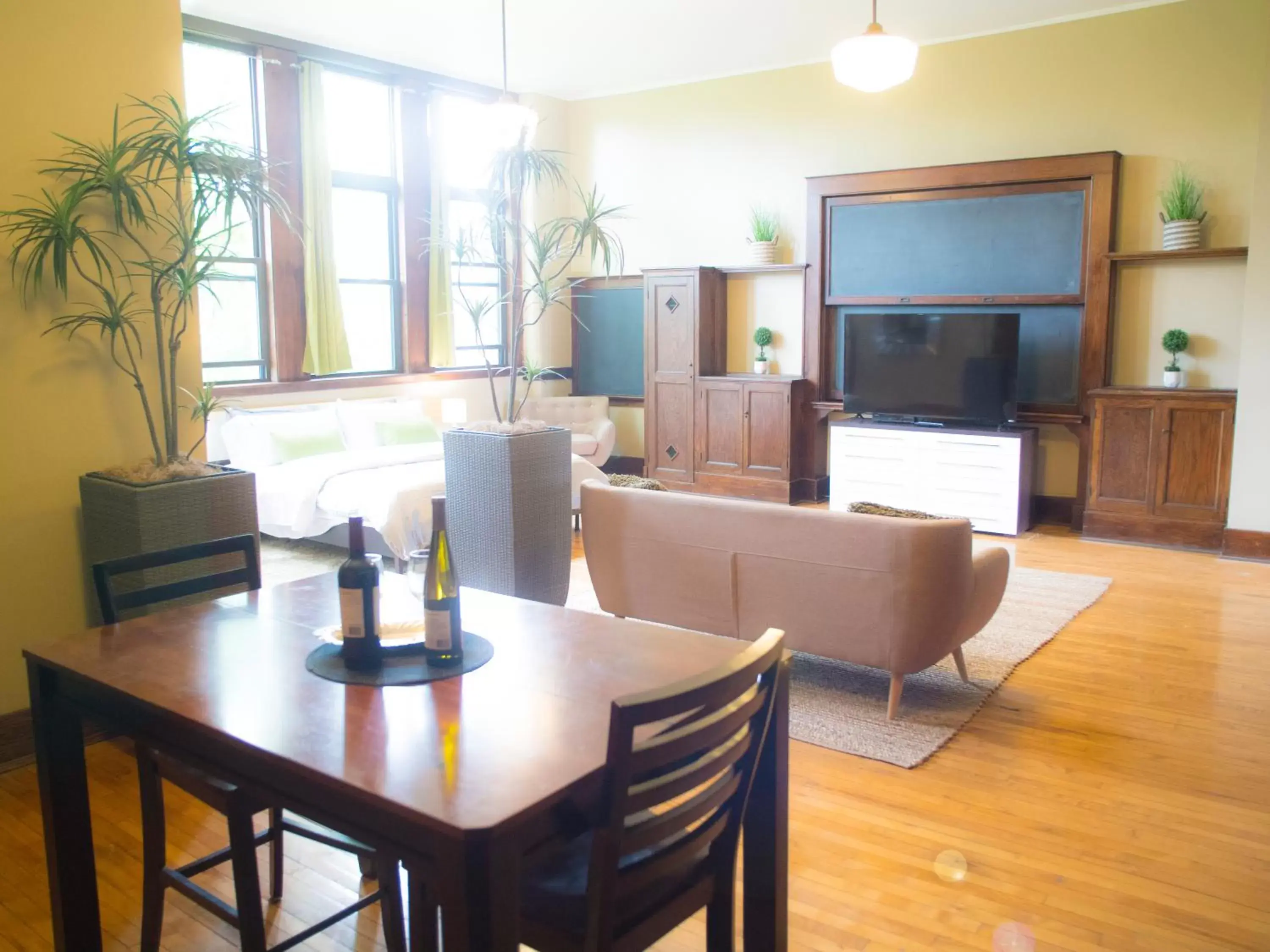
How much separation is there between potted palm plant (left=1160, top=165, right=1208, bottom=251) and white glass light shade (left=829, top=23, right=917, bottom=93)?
10.6 ft

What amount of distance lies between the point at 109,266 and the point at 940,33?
566 cm

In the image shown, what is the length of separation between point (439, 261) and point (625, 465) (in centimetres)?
235

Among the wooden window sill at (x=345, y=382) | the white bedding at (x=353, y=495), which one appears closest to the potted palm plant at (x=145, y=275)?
the white bedding at (x=353, y=495)

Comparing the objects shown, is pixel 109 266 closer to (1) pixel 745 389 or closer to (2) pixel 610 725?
(2) pixel 610 725

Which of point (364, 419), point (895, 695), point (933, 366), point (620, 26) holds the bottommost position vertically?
point (895, 695)

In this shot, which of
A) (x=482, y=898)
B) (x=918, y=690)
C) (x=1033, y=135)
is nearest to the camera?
(x=482, y=898)

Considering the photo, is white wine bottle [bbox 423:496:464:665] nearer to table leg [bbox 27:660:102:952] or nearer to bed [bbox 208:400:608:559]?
table leg [bbox 27:660:102:952]

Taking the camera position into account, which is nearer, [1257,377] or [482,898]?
[482,898]

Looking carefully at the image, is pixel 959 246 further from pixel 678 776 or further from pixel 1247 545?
pixel 678 776

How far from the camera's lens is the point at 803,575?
366 cm

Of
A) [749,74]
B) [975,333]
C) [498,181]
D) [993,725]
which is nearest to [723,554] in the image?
[993,725]

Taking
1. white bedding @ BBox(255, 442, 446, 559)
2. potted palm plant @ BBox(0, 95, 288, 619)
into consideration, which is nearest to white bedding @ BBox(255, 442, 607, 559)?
white bedding @ BBox(255, 442, 446, 559)

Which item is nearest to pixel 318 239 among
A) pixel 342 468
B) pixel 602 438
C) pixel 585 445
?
pixel 342 468

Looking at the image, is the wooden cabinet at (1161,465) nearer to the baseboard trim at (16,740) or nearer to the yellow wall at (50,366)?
the yellow wall at (50,366)
